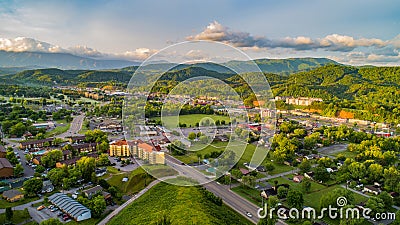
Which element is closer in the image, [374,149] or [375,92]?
[374,149]

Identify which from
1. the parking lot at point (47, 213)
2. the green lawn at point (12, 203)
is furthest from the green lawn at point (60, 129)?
the parking lot at point (47, 213)

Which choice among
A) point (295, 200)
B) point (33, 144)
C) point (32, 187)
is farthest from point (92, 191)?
point (33, 144)

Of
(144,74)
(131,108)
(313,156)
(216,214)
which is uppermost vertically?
(144,74)

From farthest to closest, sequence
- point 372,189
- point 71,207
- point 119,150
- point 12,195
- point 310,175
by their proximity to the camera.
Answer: point 119,150 → point 310,175 → point 372,189 → point 12,195 → point 71,207

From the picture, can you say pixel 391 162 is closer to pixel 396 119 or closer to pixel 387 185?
pixel 387 185

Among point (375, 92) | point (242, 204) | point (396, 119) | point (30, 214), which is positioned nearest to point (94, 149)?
point (30, 214)

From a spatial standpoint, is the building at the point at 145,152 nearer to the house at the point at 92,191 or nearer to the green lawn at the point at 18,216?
the house at the point at 92,191

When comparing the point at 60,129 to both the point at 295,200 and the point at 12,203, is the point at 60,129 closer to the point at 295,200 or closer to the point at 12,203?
the point at 12,203
